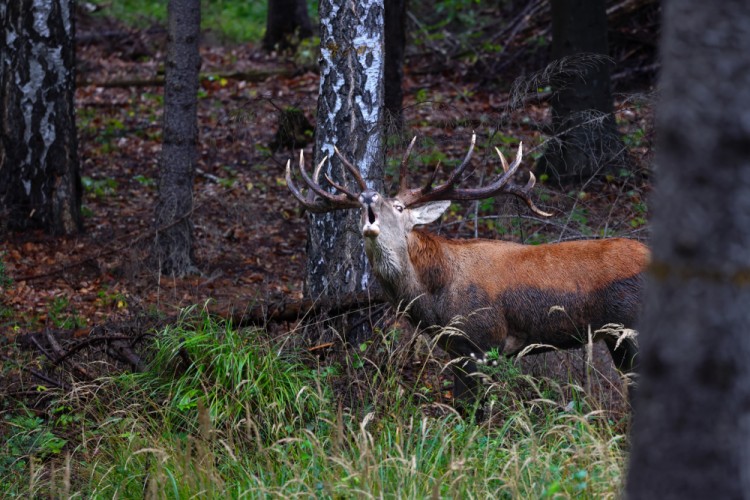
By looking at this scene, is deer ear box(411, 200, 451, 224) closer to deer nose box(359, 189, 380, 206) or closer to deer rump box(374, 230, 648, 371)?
deer rump box(374, 230, 648, 371)

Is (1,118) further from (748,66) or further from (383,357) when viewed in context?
(748,66)

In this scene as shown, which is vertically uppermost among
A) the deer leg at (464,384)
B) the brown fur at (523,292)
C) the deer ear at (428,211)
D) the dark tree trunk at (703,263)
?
the dark tree trunk at (703,263)

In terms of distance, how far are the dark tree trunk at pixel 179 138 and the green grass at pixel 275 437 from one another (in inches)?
143

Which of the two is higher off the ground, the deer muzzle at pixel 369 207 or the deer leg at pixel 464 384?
the deer muzzle at pixel 369 207

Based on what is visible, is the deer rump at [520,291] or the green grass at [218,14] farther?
the green grass at [218,14]

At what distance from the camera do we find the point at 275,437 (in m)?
5.73

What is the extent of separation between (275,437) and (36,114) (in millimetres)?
7031

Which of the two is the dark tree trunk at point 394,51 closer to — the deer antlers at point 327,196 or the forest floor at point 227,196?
the forest floor at point 227,196

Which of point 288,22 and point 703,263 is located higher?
point 288,22

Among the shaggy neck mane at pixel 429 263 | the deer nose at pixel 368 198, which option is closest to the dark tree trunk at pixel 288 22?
the shaggy neck mane at pixel 429 263

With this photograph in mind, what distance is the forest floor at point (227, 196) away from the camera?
870cm

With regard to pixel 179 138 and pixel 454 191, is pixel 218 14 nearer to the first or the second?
pixel 179 138

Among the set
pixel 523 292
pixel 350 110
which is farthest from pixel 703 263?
pixel 350 110

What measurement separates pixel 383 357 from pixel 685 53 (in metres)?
4.05
